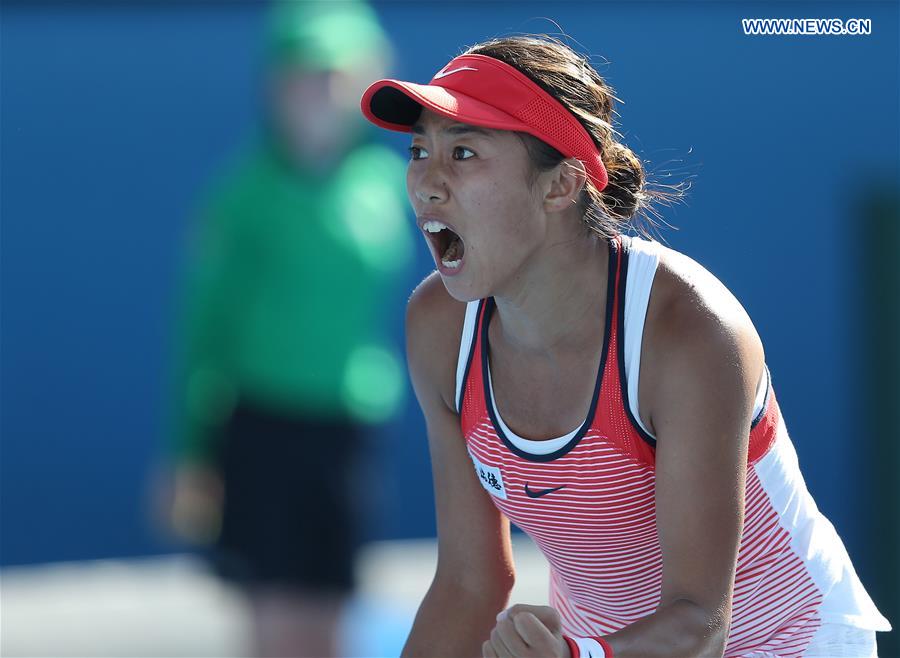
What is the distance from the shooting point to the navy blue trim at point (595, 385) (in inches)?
80.5

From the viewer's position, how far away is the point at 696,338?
1.94m

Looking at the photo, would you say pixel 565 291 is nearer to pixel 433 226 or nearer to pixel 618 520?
pixel 433 226

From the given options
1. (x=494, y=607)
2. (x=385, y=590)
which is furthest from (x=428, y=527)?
(x=494, y=607)

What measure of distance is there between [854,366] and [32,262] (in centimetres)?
301

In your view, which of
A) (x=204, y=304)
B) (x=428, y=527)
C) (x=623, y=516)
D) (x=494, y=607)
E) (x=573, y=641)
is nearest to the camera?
(x=573, y=641)

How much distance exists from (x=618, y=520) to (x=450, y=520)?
345 mm

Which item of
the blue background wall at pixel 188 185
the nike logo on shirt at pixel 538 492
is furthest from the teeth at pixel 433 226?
the blue background wall at pixel 188 185

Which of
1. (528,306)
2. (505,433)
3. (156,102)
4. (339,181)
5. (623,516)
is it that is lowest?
(623,516)

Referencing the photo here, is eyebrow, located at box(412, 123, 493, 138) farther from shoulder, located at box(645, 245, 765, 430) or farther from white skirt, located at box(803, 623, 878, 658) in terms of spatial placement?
white skirt, located at box(803, 623, 878, 658)

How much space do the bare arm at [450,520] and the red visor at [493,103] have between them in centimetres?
34

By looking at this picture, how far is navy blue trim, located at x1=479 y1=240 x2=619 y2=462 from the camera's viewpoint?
2.04 meters

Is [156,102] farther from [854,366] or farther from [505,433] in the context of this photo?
[505,433]

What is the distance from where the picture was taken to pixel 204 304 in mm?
3510

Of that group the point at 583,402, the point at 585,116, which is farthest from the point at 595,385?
the point at 585,116
